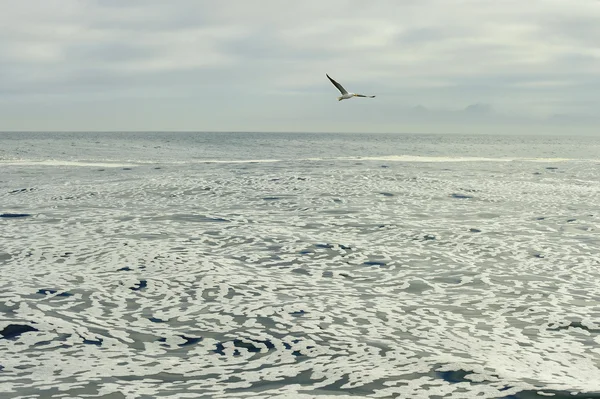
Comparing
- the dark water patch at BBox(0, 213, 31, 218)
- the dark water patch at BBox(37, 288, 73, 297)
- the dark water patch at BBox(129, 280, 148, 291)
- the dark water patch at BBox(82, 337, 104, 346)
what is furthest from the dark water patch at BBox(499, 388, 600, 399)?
the dark water patch at BBox(0, 213, 31, 218)

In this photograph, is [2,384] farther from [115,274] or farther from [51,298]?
[115,274]

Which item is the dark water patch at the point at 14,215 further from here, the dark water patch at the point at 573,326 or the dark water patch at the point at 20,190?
the dark water patch at the point at 573,326

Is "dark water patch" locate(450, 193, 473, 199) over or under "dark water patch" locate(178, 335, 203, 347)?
over

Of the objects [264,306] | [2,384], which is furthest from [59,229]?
[2,384]

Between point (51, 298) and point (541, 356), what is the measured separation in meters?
8.54

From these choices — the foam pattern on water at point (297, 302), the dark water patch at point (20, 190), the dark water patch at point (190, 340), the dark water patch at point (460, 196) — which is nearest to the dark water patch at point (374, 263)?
the foam pattern on water at point (297, 302)

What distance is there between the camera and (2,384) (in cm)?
741

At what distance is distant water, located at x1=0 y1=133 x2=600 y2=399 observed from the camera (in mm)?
7766

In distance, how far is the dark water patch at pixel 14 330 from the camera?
30.3ft

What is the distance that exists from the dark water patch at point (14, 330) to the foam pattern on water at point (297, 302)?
0.04 meters

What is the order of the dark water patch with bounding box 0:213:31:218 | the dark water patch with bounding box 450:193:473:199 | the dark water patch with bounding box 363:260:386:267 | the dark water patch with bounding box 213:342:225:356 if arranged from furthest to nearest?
1. the dark water patch with bounding box 450:193:473:199
2. the dark water patch with bounding box 0:213:31:218
3. the dark water patch with bounding box 363:260:386:267
4. the dark water patch with bounding box 213:342:225:356

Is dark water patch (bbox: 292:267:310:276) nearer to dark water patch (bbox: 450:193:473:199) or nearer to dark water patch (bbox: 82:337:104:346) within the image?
dark water patch (bbox: 82:337:104:346)

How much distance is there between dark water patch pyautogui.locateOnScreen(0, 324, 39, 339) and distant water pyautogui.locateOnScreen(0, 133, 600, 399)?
0.15 feet

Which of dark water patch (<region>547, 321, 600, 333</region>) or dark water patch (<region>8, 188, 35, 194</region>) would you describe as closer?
dark water patch (<region>547, 321, 600, 333</region>)
